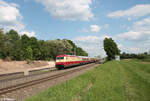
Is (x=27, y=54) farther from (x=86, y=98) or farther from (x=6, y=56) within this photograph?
(x=86, y=98)

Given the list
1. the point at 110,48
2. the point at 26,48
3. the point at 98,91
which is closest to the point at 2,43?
the point at 26,48

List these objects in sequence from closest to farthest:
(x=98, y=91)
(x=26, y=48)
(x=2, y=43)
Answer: (x=98, y=91) → (x=2, y=43) → (x=26, y=48)

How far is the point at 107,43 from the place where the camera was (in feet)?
213

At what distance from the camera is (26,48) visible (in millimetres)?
53531

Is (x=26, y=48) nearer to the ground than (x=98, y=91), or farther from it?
farther from it

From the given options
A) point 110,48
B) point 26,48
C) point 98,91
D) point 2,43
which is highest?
A: point 2,43

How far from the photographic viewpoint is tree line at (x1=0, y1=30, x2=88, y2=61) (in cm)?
4228

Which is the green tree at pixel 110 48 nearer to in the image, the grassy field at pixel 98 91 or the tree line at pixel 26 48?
the tree line at pixel 26 48

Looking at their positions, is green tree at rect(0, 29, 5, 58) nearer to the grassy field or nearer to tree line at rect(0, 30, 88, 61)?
tree line at rect(0, 30, 88, 61)

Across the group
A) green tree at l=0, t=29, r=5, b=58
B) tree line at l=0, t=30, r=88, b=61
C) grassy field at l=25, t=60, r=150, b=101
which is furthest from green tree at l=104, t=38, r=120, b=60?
grassy field at l=25, t=60, r=150, b=101

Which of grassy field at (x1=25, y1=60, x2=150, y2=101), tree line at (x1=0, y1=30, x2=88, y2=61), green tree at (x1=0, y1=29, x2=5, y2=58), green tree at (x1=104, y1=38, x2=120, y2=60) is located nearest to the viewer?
grassy field at (x1=25, y1=60, x2=150, y2=101)

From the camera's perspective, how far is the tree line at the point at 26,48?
42.3 m

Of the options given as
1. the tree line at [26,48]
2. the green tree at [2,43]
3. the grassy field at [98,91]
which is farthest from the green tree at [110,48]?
the grassy field at [98,91]

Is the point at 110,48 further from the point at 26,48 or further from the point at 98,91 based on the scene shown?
the point at 98,91
